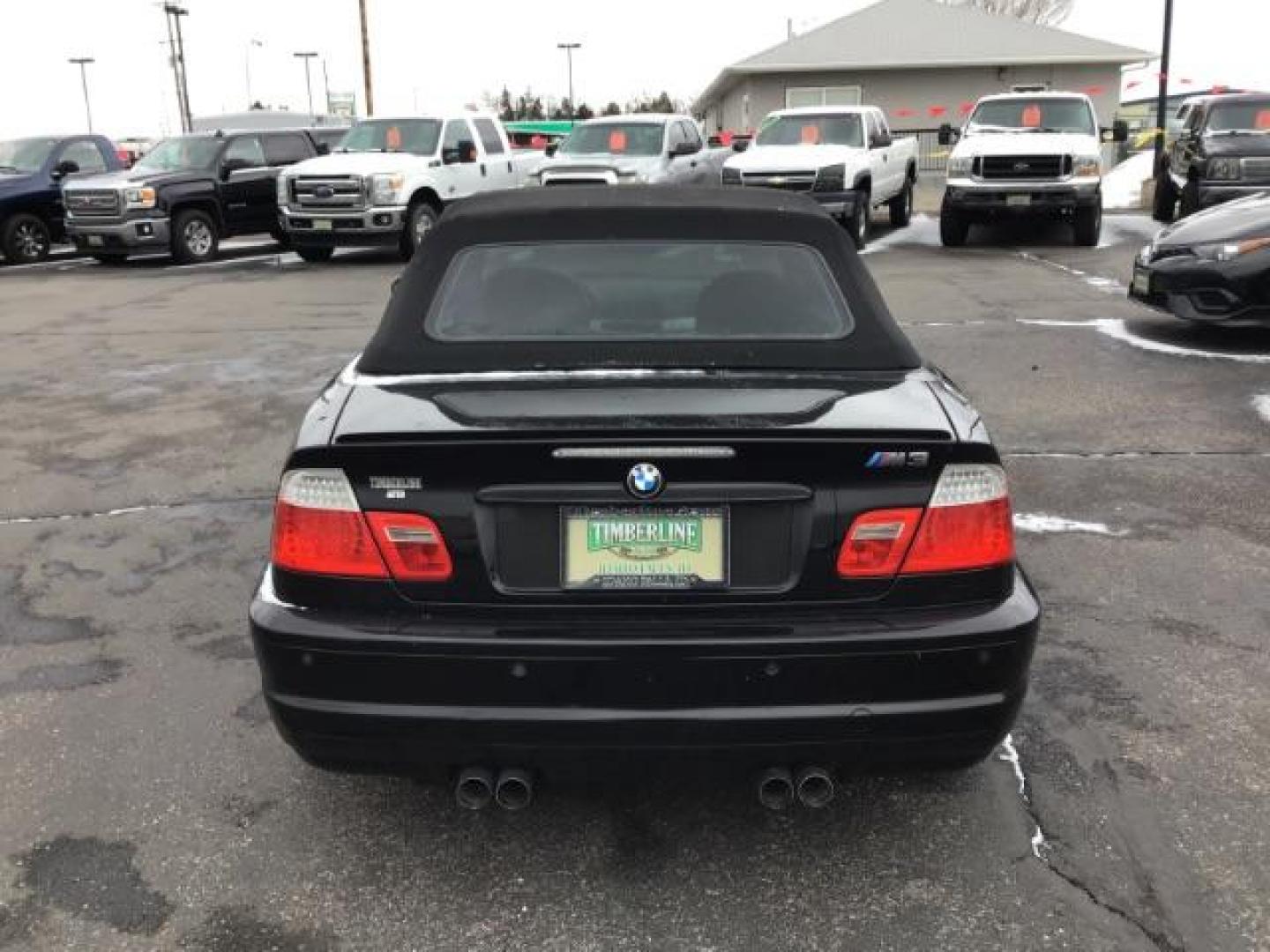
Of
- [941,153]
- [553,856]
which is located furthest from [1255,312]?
[941,153]

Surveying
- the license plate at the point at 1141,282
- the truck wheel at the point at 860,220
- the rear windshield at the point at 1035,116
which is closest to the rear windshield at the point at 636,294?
the license plate at the point at 1141,282

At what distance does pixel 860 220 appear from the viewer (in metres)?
16.9

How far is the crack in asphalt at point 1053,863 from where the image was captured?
2.64 metres

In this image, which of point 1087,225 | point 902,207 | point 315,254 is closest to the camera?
point 1087,225

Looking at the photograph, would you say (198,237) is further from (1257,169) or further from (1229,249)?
(1257,169)

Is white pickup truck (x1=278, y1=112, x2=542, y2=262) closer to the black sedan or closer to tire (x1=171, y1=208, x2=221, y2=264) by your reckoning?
tire (x1=171, y1=208, x2=221, y2=264)

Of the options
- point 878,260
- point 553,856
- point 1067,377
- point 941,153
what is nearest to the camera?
point 553,856

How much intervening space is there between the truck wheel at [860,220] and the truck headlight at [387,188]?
249 inches

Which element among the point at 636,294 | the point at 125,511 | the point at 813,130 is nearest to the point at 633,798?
the point at 636,294

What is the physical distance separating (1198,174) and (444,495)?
16730mm

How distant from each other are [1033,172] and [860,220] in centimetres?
237

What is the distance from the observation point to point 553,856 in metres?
2.99

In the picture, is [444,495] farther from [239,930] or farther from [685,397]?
[239,930]

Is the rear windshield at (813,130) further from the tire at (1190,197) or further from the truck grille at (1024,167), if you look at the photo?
the tire at (1190,197)
